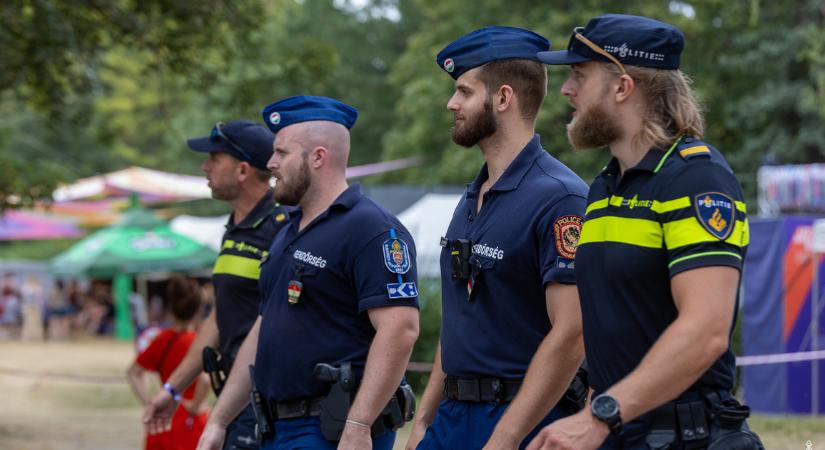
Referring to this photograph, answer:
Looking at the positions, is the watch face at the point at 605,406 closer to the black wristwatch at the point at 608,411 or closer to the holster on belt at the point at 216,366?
the black wristwatch at the point at 608,411

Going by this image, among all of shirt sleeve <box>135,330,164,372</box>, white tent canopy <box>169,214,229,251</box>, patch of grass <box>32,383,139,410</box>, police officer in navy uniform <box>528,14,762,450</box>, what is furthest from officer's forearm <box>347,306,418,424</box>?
white tent canopy <box>169,214,229,251</box>

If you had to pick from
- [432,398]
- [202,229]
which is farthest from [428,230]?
[432,398]

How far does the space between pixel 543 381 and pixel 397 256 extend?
1.18 m

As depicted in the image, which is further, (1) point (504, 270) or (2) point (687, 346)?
Answer: (1) point (504, 270)

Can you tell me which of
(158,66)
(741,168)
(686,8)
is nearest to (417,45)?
(686,8)

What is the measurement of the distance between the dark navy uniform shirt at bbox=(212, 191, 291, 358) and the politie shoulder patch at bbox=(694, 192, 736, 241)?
355 cm

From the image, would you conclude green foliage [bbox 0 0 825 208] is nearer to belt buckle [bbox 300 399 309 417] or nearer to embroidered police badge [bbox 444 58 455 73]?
belt buckle [bbox 300 399 309 417]

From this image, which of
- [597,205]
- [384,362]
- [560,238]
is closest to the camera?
[597,205]

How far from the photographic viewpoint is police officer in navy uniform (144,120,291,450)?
248 inches

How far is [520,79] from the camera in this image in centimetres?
432

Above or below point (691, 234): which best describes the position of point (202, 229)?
below

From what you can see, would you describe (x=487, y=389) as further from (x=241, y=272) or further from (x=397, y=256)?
(x=241, y=272)

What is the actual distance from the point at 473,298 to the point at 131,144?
5684 cm

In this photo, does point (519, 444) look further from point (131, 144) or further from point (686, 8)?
point (131, 144)
